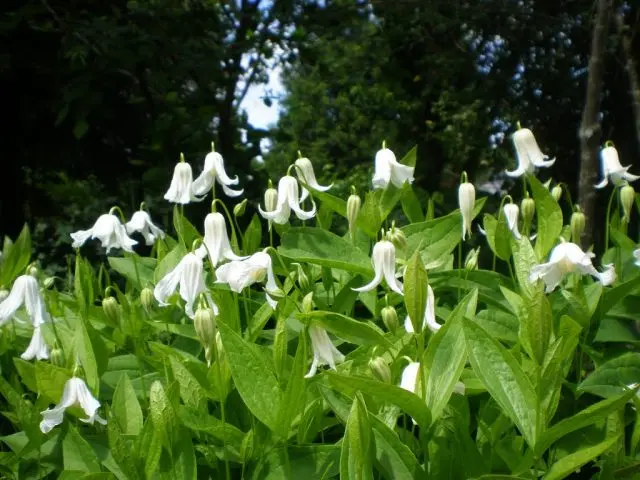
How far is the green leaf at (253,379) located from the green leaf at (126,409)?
0.55ft

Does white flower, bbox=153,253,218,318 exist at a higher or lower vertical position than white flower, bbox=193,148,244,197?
lower

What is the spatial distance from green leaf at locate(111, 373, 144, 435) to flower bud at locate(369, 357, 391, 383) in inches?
11.9

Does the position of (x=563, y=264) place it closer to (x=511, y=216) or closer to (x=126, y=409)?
(x=511, y=216)

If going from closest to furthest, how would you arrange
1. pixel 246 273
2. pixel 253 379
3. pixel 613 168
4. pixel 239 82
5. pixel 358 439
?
pixel 358 439 → pixel 253 379 → pixel 246 273 → pixel 613 168 → pixel 239 82

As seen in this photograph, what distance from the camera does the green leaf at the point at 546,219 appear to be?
1.13 meters

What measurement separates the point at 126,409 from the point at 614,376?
1.94 ft

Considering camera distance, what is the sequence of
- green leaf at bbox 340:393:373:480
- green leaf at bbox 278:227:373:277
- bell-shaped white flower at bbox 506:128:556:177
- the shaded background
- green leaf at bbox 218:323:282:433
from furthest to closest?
the shaded background
bell-shaped white flower at bbox 506:128:556:177
green leaf at bbox 278:227:373:277
green leaf at bbox 218:323:282:433
green leaf at bbox 340:393:373:480

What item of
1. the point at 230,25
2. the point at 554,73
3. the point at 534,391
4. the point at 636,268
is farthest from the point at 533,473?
the point at 554,73

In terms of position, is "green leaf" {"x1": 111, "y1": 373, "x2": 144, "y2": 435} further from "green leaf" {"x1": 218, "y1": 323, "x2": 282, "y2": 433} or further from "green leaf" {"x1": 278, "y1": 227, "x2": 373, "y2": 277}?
"green leaf" {"x1": 278, "y1": 227, "x2": 373, "y2": 277}

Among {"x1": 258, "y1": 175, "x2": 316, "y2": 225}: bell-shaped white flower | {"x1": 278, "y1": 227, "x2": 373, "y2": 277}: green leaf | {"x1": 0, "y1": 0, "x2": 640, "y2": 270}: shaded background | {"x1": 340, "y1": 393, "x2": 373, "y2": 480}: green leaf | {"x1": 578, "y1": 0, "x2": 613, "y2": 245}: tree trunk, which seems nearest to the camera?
{"x1": 340, "y1": 393, "x2": 373, "y2": 480}: green leaf

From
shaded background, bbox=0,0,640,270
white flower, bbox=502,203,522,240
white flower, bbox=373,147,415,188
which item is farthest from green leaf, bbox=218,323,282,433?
shaded background, bbox=0,0,640,270

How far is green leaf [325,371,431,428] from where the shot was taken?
31.1 inches

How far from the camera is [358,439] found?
0.78 metres

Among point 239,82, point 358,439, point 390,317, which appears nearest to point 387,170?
point 390,317
